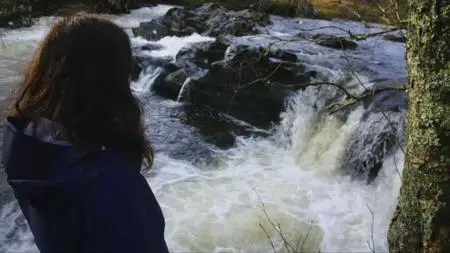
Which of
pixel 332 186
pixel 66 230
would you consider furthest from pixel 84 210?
pixel 332 186

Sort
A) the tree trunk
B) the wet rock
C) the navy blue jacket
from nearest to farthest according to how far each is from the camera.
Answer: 1. the navy blue jacket
2. the tree trunk
3. the wet rock

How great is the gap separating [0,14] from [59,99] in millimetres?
13653

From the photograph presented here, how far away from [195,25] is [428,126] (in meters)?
12.7

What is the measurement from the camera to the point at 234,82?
8.78m

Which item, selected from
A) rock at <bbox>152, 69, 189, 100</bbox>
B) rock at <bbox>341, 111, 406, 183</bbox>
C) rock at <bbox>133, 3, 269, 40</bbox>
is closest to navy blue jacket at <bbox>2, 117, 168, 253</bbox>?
rock at <bbox>341, 111, 406, 183</bbox>

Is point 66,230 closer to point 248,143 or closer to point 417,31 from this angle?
point 417,31

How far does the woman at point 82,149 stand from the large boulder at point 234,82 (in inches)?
263

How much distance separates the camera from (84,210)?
1054mm

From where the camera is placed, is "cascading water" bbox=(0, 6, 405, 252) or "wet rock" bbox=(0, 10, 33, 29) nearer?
"cascading water" bbox=(0, 6, 405, 252)

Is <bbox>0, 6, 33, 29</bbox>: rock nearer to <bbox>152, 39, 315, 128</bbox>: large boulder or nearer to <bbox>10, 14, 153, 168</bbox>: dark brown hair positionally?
<bbox>152, 39, 315, 128</bbox>: large boulder

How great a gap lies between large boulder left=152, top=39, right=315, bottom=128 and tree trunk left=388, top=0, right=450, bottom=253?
6.17 meters

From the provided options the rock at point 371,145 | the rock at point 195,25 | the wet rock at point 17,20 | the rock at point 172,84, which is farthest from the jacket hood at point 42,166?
the wet rock at point 17,20

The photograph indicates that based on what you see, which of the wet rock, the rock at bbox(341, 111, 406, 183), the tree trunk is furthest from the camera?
the wet rock

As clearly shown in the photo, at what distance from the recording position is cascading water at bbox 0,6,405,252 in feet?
16.5
